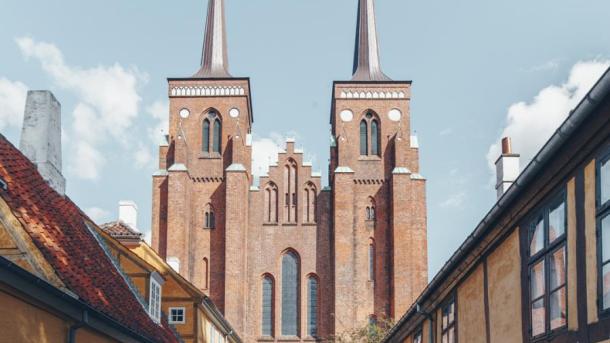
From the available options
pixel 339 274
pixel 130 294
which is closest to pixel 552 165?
pixel 130 294

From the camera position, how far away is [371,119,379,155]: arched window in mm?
55656

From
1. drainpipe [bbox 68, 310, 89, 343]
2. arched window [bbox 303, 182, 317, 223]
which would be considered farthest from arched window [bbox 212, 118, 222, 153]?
drainpipe [bbox 68, 310, 89, 343]

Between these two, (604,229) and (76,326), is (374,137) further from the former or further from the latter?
(604,229)

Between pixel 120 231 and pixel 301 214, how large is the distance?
3205 centimetres

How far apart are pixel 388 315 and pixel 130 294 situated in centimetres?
3673

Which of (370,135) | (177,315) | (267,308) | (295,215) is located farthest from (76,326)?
(370,135)

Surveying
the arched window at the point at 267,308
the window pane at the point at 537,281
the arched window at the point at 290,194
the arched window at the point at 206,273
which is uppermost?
the arched window at the point at 290,194

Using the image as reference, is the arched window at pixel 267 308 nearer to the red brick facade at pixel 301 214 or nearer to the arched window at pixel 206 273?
the red brick facade at pixel 301 214

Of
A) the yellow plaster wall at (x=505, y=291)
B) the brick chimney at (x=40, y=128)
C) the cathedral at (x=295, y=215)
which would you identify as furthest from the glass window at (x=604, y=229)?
the cathedral at (x=295, y=215)

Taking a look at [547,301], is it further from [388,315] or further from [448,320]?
[388,315]

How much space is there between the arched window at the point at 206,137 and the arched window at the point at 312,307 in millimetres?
10453

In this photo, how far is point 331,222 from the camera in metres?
54.8

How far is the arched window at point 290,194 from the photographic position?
5506 centimetres

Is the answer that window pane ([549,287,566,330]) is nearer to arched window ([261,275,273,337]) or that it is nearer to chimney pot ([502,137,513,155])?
chimney pot ([502,137,513,155])
